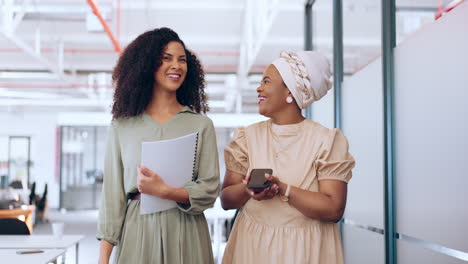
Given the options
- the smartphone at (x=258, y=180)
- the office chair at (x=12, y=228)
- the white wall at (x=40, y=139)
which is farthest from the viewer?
the white wall at (x=40, y=139)

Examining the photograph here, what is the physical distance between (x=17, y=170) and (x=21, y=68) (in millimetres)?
6107

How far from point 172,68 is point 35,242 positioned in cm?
268

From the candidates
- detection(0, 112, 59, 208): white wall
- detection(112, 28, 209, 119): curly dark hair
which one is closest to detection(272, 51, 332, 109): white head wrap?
detection(112, 28, 209, 119): curly dark hair

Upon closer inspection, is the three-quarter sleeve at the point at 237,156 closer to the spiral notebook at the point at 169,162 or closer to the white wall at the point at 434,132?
the spiral notebook at the point at 169,162

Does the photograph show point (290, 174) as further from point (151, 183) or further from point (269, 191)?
point (151, 183)

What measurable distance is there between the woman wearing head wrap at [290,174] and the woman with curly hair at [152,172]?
102mm

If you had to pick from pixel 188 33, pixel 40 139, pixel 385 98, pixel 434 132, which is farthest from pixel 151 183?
pixel 40 139

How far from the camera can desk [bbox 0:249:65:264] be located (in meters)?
3.26

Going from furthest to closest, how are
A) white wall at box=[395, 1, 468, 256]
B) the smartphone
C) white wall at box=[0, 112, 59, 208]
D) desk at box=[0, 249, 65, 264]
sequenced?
white wall at box=[0, 112, 59, 208]
desk at box=[0, 249, 65, 264]
white wall at box=[395, 1, 468, 256]
the smartphone

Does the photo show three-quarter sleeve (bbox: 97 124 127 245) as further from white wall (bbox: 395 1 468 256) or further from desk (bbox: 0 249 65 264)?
desk (bbox: 0 249 65 264)

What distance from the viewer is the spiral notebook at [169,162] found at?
5.55ft

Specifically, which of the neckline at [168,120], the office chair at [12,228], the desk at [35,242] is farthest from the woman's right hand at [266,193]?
the office chair at [12,228]

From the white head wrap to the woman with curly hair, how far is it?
320 mm

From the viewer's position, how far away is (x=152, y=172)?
1.67 meters
